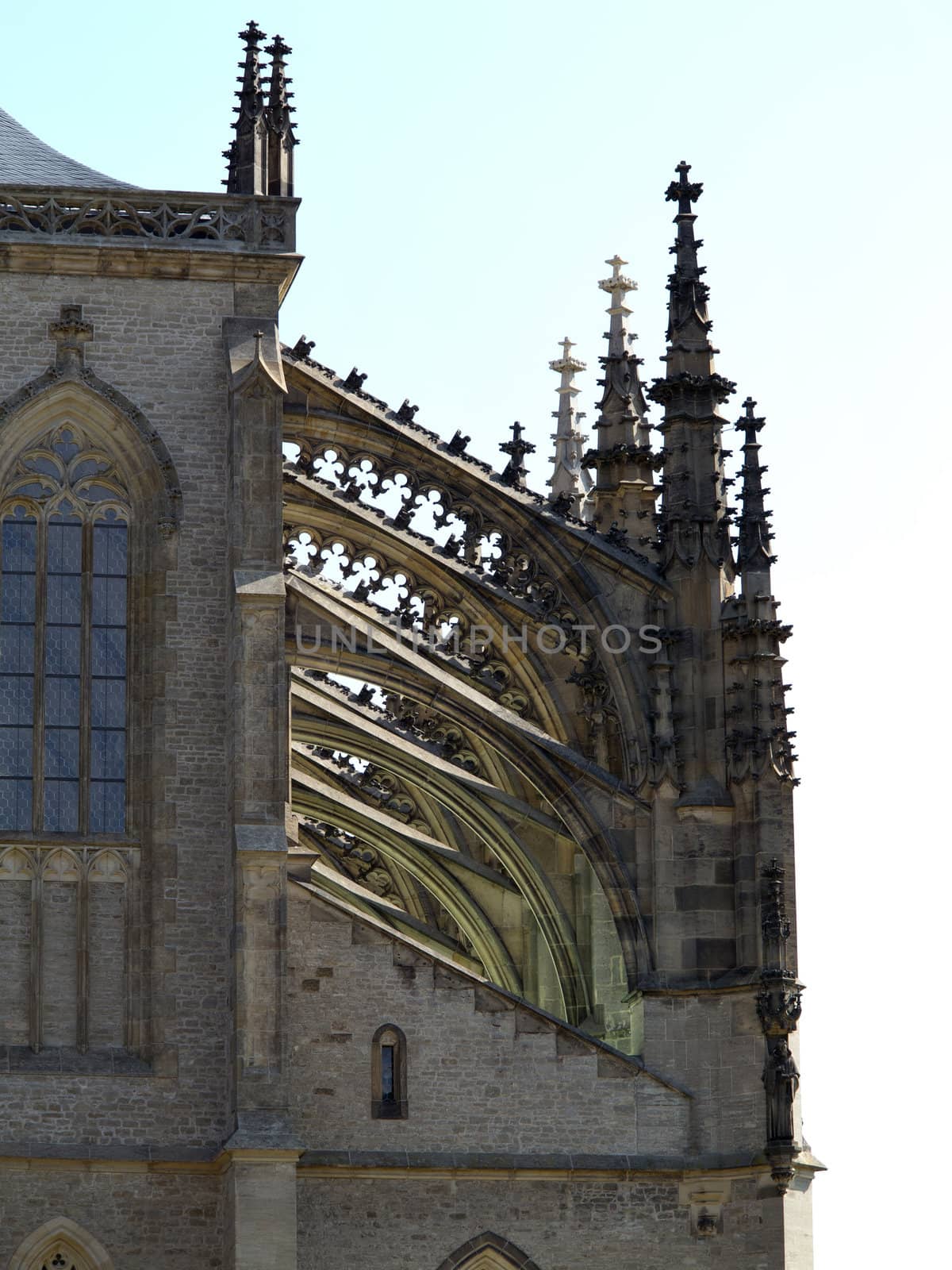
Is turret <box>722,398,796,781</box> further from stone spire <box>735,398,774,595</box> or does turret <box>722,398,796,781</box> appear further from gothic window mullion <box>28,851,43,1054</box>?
gothic window mullion <box>28,851,43,1054</box>

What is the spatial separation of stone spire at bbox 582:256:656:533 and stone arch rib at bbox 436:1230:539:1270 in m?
11.0

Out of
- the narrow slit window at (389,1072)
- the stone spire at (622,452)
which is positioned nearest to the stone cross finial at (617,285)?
the stone spire at (622,452)

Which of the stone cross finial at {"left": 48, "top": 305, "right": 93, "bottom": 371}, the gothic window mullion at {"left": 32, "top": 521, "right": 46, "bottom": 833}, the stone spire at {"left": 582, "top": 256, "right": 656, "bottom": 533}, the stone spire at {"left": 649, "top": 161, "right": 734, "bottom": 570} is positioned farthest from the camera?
the stone spire at {"left": 582, "top": 256, "right": 656, "bottom": 533}

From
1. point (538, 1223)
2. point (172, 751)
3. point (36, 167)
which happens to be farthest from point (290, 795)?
point (36, 167)

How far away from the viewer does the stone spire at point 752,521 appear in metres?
38.0

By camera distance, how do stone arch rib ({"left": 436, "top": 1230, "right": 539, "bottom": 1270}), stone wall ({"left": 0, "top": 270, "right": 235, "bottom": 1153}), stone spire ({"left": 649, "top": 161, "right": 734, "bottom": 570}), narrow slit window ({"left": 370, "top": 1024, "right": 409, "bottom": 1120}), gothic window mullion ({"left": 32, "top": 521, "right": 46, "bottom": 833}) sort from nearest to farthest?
stone wall ({"left": 0, "top": 270, "right": 235, "bottom": 1153}) → stone arch rib ({"left": 436, "top": 1230, "right": 539, "bottom": 1270}) → narrow slit window ({"left": 370, "top": 1024, "right": 409, "bottom": 1120}) → gothic window mullion ({"left": 32, "top": 521, "right": 46, "bottom": 833}) → stone spire ({"left": 649, "top": 161, "right": 734, "bottom": 570})

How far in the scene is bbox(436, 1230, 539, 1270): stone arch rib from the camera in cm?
3512

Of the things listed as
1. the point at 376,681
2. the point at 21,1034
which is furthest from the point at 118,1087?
the point at 376,681

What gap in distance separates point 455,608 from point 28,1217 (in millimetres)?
8349

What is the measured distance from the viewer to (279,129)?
38375 millimetres

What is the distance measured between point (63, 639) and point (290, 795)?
2857 mm

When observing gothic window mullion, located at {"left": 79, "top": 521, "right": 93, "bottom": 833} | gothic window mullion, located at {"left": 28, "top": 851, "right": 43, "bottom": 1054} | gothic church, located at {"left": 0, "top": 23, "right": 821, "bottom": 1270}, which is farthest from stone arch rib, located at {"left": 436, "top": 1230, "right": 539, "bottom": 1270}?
gothic window mullion, located at {"left": 79, "top": 521, "right": 93, "bottom": 833}

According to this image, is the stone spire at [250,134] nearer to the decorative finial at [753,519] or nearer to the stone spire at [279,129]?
the stone spire at [279,129]

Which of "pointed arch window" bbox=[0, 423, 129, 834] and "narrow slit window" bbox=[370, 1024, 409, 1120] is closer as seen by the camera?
"narrow slit window" bbox=[370, 1024, 409, 1120]
